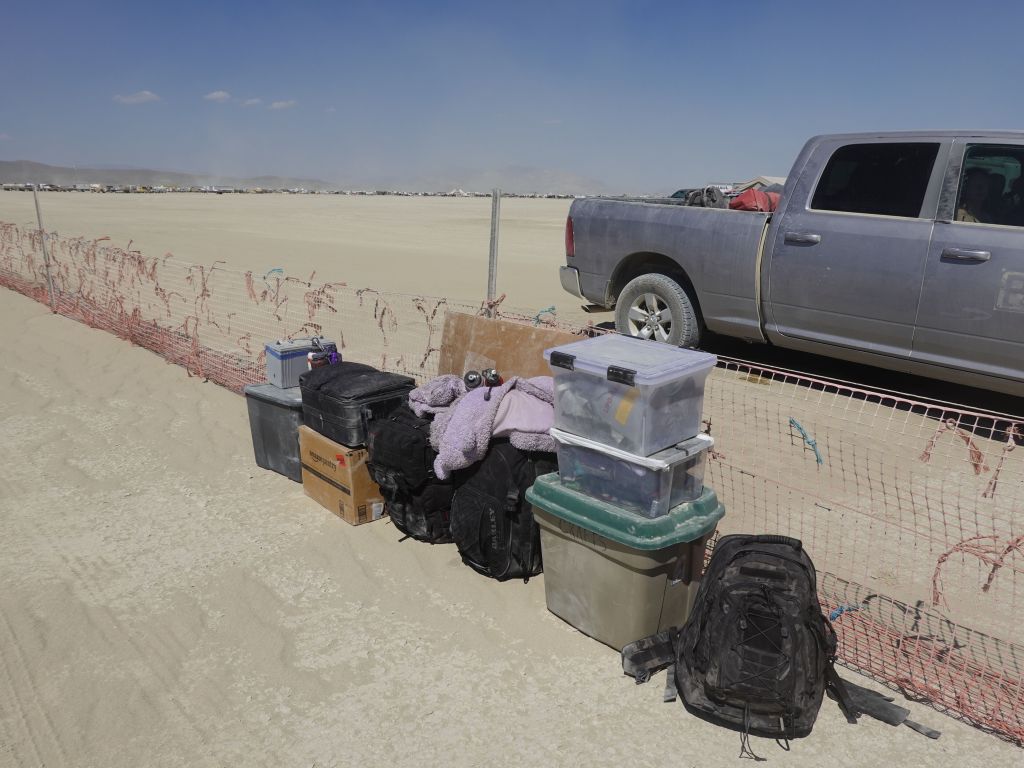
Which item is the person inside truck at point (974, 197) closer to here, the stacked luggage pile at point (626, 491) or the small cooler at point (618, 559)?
the stacked luggage pile at point (626, 491)

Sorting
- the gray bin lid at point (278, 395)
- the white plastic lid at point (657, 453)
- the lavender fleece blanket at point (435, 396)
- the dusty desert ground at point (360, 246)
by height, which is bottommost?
the dusty desert ground at point (360, 246)

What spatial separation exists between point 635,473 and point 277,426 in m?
2.92

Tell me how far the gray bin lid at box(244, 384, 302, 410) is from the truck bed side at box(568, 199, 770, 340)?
3825 millimetres

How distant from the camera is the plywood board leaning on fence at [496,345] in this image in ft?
16.0

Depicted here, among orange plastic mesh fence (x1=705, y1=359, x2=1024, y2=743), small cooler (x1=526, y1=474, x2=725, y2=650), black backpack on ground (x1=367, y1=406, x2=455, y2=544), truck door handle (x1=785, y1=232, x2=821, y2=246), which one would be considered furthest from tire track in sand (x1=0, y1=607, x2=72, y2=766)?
truck door handle (x1=785, y1=232, x2=821, y2=246)

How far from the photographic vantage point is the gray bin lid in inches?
199

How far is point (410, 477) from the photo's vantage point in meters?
4.13

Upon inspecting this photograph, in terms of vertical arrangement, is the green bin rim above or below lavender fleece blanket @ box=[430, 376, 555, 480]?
below

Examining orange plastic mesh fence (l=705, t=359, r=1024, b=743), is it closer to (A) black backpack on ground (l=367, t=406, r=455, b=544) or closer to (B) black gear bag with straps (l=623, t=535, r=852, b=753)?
(B) black gear bag with straps (l=623, t=535, r=852, b=753)

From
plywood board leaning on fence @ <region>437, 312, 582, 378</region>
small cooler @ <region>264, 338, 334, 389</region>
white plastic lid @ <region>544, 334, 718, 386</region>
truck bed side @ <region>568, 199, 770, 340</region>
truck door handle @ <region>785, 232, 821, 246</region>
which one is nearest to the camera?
white plastic lid @ <region>544, 334, 718, 386</region>

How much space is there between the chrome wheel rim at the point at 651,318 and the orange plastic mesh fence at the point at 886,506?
716 mm

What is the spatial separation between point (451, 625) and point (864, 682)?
6.19 feet

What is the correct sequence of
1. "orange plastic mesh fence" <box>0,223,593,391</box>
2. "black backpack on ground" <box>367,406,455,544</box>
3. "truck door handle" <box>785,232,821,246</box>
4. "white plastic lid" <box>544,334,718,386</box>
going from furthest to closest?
"orange plastic mesh fence" <box>0,223,593,391</box> → "truck door handle" <box>785,232,821,246</box> → "black backpack on ground" <box>367,406,455,544</box> → "white plastic lid" <box>544,334,718,386</box>

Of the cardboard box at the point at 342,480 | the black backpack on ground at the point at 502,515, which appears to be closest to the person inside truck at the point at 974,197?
the black backpack on ground at the point at 502,515
